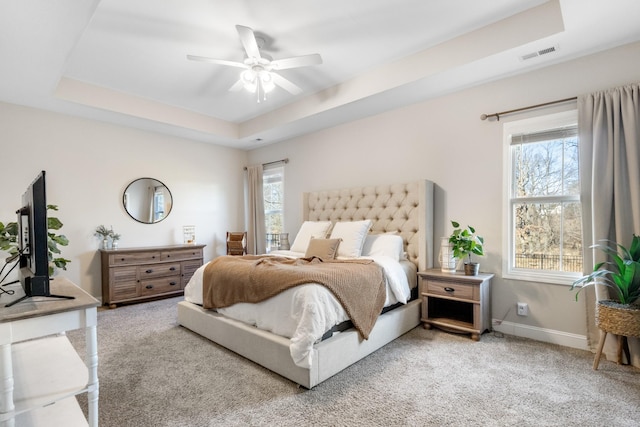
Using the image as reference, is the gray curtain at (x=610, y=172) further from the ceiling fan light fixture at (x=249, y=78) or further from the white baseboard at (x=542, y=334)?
the ceiling fan light fixture at (x=249, y=78)

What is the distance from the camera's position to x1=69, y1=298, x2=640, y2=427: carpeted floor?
1.82 m

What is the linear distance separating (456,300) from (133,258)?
412 cm

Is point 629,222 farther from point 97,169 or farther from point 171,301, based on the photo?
point 97,169

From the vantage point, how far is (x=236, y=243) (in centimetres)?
539

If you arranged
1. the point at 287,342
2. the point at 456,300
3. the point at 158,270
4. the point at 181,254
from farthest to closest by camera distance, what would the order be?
1. the point at 181,254
2. the point at 158,270
3. the point at 456,300
4. the point at 287,342

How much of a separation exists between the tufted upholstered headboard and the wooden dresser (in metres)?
2.16

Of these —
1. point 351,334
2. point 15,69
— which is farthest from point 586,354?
point 15,69

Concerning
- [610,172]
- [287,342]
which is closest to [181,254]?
[287,342]

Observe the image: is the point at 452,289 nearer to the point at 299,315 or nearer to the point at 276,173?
the point at 299,315

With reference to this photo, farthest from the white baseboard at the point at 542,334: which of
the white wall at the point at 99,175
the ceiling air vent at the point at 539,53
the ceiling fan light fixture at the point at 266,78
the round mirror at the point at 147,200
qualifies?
the round mirror at the point at 147,200

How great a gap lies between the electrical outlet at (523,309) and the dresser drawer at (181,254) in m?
4.36

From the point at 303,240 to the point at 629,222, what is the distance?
126 inches

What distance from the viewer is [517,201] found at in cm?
315

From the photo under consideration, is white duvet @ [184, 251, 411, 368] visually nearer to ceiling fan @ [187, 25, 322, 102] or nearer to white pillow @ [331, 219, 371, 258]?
white pillow @ [331, 219, 371, 258]
